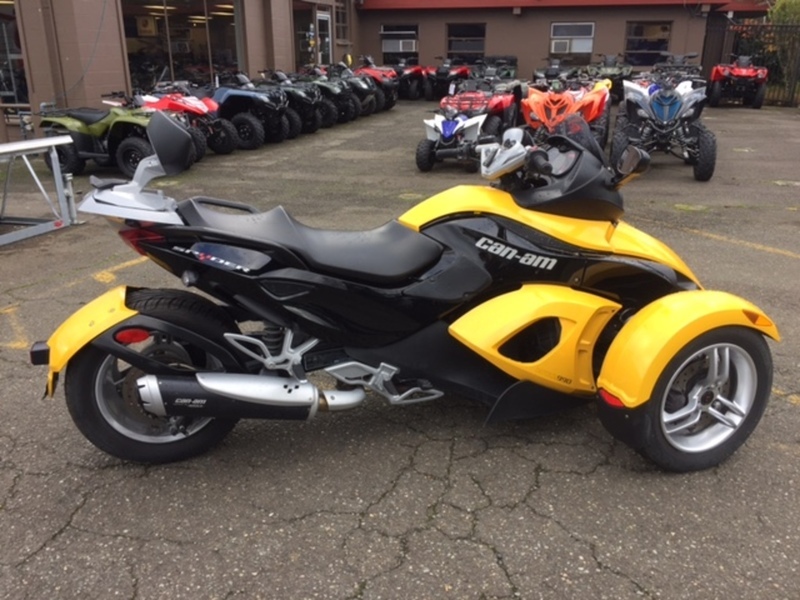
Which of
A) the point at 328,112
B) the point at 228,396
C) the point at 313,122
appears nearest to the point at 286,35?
the point at 328,112

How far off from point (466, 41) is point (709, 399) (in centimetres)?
2321

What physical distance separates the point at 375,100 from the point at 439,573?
1589 centimetres

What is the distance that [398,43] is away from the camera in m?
24.4

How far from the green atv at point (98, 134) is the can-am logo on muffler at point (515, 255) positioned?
7660 millimetres

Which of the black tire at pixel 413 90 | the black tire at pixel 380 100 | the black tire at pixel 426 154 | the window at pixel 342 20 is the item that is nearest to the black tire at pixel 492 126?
the black tire at pixel 426 154

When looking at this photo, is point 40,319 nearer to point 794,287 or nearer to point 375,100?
point 794,287

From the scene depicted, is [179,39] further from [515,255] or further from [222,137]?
[515,255]

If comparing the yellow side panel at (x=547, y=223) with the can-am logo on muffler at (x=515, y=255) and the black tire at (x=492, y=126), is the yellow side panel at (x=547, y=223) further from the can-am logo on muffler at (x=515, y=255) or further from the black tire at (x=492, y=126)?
the black tire at (x=492, y=126)

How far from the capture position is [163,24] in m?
14.0

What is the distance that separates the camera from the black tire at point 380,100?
56.5 ft

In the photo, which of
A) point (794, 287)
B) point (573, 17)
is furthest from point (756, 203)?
point (573, 17)

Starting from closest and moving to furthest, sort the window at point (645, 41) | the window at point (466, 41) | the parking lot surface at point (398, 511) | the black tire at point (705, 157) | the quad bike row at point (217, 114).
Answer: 1. the parking lot surface at point (398, 511)
2. the black tire at point (705, 157)
3. the quad bike row at point (217, 114)
4. the window at point (645, 41)
5. the window at point (466, 41)

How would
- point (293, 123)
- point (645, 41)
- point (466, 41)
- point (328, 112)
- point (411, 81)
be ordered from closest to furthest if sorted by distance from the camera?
point (293, 123), point (328, 112), point (411, 81), point (645, 41), point (466, 41)

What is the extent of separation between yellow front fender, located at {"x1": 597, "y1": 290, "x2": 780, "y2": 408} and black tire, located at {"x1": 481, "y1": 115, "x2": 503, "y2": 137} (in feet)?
26.5
